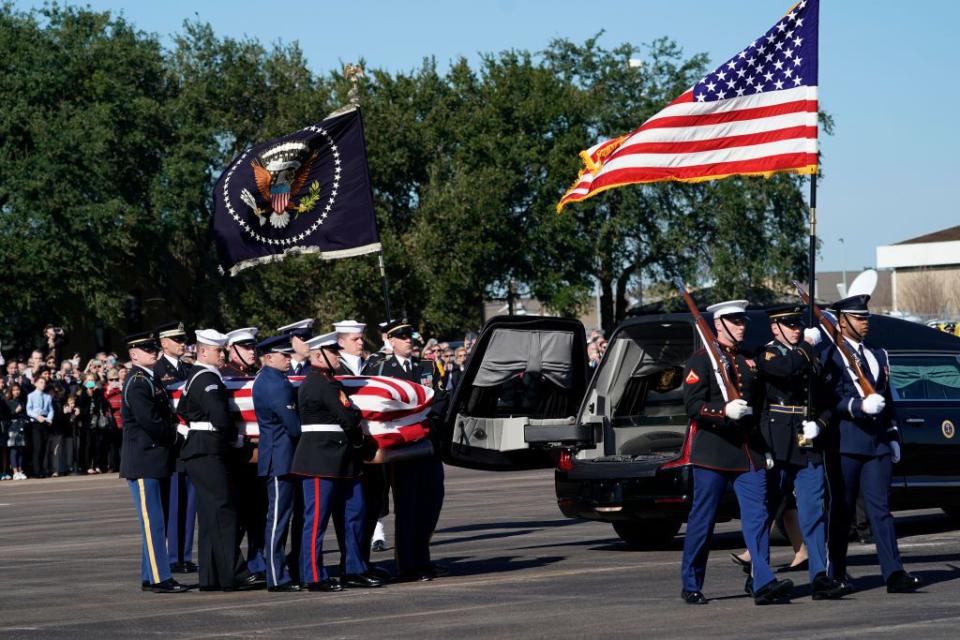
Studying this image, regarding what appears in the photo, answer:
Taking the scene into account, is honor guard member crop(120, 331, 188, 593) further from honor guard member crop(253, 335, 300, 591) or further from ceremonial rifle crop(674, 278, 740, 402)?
ceremonial rifle crop(674, 278, 740, 402)

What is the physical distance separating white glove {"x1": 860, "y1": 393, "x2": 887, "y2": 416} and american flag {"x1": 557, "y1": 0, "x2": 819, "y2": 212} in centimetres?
202

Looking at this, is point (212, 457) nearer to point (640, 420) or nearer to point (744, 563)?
point (744, 563)

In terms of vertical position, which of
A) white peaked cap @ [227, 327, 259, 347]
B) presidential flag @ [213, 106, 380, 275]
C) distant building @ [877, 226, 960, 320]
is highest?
distant building @ [877, 226, 960, 320]

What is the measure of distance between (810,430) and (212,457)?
14.5ft

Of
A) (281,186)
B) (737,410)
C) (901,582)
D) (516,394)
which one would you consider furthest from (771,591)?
(281,186)

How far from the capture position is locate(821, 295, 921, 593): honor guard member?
10.8m

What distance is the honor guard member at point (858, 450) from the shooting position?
1080cm

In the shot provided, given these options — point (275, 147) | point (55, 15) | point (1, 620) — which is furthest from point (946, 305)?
point (1, 620)

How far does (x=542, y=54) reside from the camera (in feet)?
222

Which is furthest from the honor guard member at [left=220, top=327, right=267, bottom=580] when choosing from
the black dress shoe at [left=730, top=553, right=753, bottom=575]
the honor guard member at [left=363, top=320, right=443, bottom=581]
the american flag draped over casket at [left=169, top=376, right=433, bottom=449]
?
the black dress shoe at [left=730, top=553, right=753, bottom=575]

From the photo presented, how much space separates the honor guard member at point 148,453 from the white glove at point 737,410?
4.51 meters

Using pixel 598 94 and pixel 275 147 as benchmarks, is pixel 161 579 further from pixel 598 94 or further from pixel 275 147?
pixel 598 94

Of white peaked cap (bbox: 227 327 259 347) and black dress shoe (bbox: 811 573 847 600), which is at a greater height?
white peaked cap (bbox: 227 327 259 347)

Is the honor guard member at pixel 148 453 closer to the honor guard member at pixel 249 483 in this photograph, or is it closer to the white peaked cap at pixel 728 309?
the honor guard member at pixel 249 483
